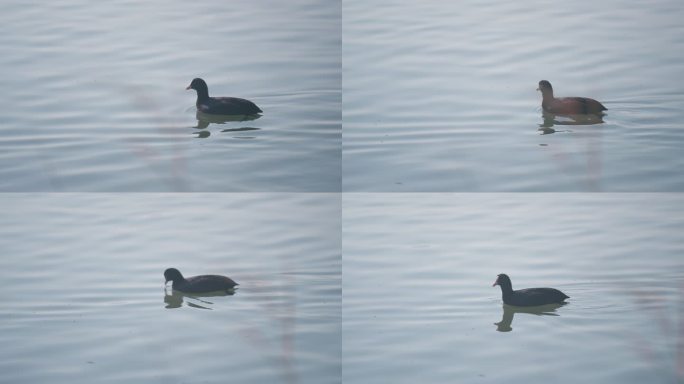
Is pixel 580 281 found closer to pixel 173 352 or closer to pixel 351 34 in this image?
pixel 351 34

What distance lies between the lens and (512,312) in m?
5.71

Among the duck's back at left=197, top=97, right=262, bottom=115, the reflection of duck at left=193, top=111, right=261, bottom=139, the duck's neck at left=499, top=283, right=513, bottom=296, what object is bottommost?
the duck's neck at left=499, top=283, right=513, bottom=296

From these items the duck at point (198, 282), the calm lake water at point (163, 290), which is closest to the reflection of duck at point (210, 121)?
the calm lake water at point (163, 290)

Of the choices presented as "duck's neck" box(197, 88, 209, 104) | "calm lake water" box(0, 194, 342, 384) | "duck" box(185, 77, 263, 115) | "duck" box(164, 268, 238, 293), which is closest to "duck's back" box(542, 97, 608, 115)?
"calm lake water" box(0, 194, 342, 384)

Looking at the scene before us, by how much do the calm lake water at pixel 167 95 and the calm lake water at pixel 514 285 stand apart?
19.5 inches

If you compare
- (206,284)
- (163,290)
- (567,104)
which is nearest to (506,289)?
(567,104)

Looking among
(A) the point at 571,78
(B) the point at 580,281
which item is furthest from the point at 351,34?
(B) the point at 580,281

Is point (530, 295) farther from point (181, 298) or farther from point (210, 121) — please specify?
point (210, 121)

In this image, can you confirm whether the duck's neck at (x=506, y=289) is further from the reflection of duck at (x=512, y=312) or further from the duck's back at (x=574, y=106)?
the duck's back at (x=574, y=106)

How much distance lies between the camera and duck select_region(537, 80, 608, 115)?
6.11 m

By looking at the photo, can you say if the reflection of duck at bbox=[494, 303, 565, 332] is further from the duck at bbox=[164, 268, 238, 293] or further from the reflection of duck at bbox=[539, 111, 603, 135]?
the duck at bbox=[164, 268, 238, 293]

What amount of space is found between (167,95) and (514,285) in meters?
2.31

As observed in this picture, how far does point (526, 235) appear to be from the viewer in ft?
19.3

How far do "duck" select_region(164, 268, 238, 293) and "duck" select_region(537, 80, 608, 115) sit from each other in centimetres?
203
